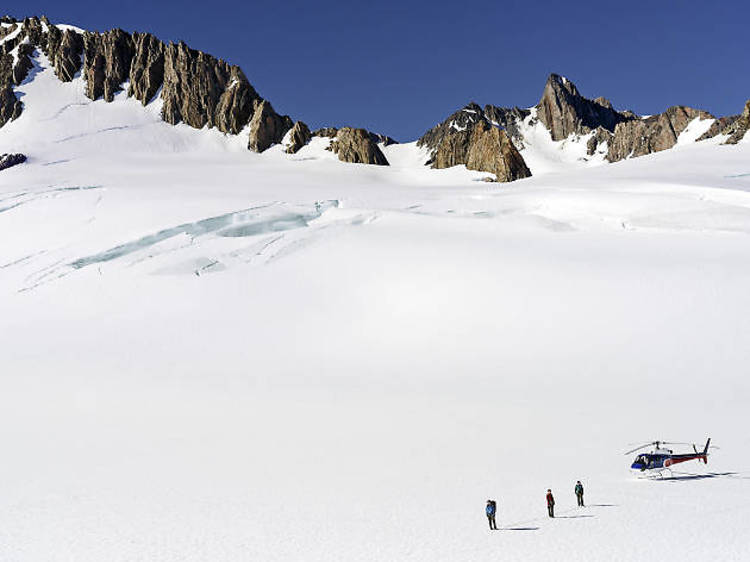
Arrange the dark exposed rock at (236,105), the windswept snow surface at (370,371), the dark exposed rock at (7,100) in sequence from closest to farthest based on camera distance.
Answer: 1. the windswept snow surface at (370,371)
2. the dark exposed rock at (7,100)
3. the dark exposed rock at (236,105)

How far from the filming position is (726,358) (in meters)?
26.2

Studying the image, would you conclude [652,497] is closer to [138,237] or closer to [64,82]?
[138,237]

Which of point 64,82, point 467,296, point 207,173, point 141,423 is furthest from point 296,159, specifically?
point 141,423

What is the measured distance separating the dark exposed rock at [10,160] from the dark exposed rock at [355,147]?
4569 centimetres

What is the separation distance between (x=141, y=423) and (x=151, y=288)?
13.7 meters

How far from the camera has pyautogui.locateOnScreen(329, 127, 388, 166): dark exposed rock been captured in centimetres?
10662

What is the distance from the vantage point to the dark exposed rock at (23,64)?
10888cm

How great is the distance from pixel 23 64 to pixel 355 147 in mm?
58632

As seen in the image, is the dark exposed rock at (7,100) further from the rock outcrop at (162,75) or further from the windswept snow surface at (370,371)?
the windswept snow surface at (370,371)

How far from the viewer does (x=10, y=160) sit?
81.8 meters

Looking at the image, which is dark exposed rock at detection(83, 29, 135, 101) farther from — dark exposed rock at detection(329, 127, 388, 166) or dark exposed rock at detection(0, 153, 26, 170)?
dark exposed rock at detection(329, 127, 388, 166)

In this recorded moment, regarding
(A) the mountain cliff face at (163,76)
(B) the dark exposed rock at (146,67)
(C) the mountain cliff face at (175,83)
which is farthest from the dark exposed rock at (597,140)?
(B) the dark exposed rock at (146,67)

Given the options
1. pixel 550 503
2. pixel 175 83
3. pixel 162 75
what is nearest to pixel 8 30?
pixel 162 75

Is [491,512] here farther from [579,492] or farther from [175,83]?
[175,83]
